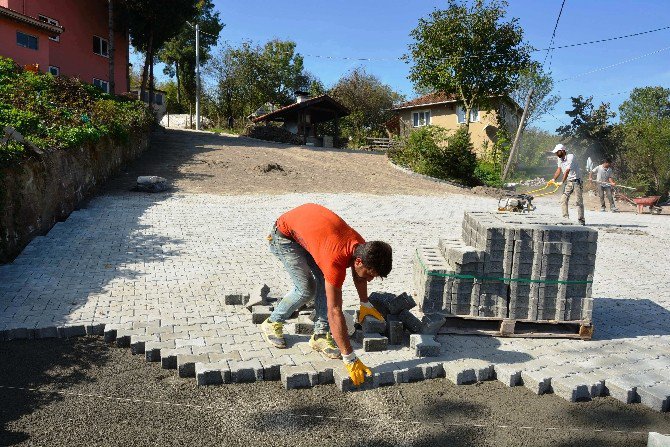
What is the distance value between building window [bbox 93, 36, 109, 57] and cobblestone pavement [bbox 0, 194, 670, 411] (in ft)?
64.7

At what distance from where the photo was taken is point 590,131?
32312 millimetres

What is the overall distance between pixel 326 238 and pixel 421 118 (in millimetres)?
35217

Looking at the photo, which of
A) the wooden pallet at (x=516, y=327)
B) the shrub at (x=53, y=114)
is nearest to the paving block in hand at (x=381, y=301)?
the wooden pallet at (x=516, y=327)

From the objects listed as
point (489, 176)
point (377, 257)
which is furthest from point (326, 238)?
point (489, 176)

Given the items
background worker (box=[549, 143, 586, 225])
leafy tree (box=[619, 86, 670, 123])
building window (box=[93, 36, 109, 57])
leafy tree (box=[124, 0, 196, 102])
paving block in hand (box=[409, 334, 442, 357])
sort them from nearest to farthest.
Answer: paving block in hand (box=[409, 334, 442, 357]) → background worker (box=[549, 143, 586, 225]) → leafy tree (box=[124, 0, 196, 102]) → building window (box=[93, 36, 109, 57]) → leafy tree (box=[619, 86, 670, 123])

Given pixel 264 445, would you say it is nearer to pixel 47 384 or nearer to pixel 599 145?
pixel 47 384

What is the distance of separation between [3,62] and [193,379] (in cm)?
1622

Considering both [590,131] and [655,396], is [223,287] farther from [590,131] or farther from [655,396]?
[590,131]

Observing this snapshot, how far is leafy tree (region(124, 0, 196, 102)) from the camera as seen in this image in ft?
83.7

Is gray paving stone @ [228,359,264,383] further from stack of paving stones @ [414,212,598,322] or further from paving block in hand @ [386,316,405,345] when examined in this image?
stack of paving stones @ [414,212,598,322]

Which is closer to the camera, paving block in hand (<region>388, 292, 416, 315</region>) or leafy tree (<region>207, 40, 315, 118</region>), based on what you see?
paving block in hand (<region>388, 292, 416, 315</region>)

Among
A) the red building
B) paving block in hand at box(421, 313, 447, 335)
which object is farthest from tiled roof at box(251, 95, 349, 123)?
paving block in hand at box(421, 313, 447, 335)

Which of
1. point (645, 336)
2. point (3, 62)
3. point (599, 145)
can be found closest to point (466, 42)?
point (599, 145)

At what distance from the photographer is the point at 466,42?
1004 inches
